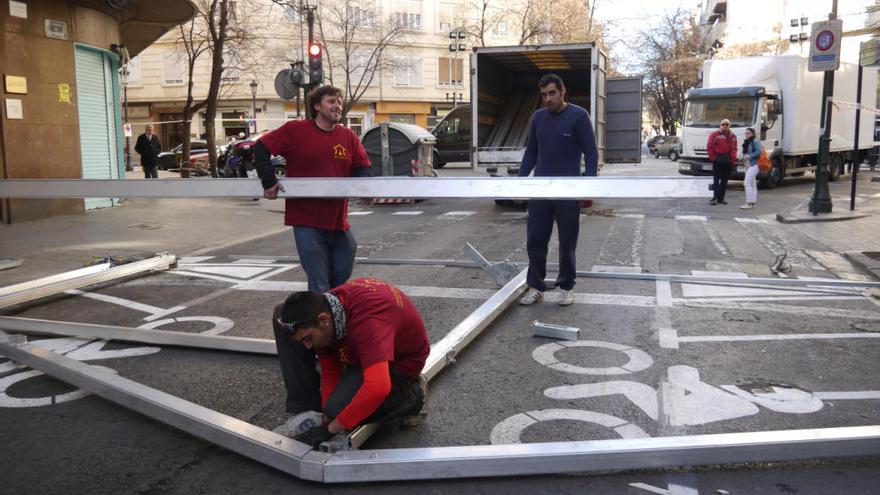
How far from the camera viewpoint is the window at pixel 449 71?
53531 millimetres

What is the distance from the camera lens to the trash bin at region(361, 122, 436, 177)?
689 inches

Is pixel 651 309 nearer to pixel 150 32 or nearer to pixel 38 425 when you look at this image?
pixel 38 425

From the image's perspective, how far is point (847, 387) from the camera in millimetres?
4430

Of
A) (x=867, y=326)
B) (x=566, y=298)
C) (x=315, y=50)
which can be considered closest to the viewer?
(x=867, y=326)

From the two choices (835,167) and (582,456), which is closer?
(582,456)

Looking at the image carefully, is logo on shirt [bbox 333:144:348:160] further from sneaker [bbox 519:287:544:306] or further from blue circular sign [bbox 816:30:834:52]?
blue circular sign [bbox 816:30:834:52]

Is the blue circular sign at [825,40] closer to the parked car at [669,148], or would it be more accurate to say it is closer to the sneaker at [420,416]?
the sneaker at [420,416]

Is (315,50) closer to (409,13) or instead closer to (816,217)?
(816,217)

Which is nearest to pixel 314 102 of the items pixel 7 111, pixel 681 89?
pixel 7 111

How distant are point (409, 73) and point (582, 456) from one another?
51.0m

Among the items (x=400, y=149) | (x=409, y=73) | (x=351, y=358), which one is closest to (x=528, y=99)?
(x=400, y=149)

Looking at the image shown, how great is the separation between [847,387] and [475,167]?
11.4 meters

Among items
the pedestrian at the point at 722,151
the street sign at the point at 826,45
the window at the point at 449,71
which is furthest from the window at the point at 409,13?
the street sign at the point at 826,45

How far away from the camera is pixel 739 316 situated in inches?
245
